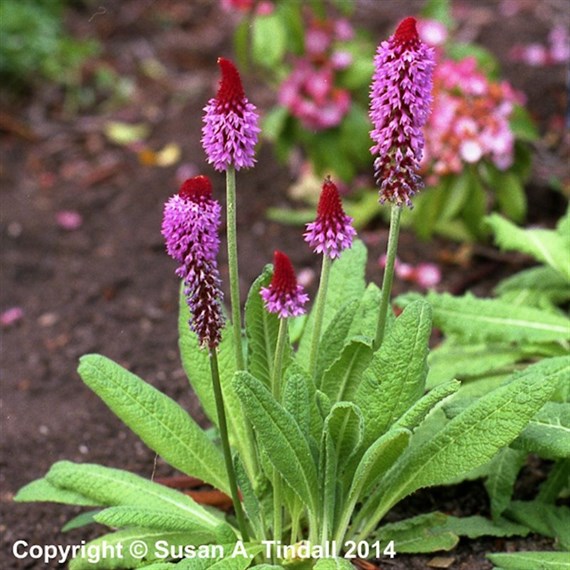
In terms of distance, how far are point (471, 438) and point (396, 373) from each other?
10.1 inches

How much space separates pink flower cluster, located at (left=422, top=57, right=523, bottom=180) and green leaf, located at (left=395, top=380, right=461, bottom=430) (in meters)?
2.36

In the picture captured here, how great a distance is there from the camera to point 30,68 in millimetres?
6922

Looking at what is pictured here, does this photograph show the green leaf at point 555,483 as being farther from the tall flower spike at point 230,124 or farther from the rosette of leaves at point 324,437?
the tall flower spike at point 230,124

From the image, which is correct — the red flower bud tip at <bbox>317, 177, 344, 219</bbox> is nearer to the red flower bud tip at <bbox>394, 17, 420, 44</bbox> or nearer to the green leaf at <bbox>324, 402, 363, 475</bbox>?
the red flower bud tip at <bbox>394, 17, 420, 44</bbox>

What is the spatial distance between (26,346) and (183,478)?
147 centimetres

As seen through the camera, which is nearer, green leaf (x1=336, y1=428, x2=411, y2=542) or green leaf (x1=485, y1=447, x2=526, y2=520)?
green leaf (x1=336, y1=428, x2=411, y2=542)

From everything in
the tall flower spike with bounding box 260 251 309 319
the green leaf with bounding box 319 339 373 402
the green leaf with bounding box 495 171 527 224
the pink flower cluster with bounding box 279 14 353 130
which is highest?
the pink flower cluster with bounding box 279 14 353 130

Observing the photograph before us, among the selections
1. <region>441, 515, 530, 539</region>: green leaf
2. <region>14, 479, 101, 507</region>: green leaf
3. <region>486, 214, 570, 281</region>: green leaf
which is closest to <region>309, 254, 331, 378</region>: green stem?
<region>441, 515, 530, 539</region>: green leaf

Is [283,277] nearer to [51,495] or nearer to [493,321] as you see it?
[51,495]

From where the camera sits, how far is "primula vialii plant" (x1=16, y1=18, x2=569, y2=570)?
2324mm

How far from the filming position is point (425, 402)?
2432 millimetres

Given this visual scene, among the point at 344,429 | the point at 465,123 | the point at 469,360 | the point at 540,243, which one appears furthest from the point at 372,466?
the point at 465,123

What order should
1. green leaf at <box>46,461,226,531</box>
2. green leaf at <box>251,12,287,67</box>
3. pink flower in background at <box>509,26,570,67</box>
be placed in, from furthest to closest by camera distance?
pink flower in background at <box>509,26,570,67</box> → green leaf at <box>251,12,287,67</box> → green leaf at <box>46,461,226,531</box>

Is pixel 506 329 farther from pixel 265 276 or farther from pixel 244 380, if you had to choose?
pixel 244 380
